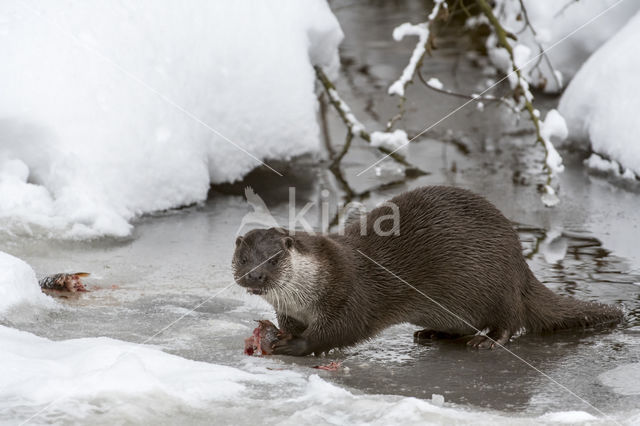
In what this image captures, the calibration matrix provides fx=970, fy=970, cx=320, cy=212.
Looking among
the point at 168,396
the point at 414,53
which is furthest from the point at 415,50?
the point at 168,396

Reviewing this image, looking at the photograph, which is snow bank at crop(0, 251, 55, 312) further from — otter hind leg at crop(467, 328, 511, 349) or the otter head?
otter hind leg at crop(467, 328, 511, 349)

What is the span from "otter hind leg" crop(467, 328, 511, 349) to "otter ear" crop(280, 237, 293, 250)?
845 millimetres

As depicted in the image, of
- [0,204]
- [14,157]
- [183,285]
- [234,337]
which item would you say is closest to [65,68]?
[14,157]

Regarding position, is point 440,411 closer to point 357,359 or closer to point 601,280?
point 357,359

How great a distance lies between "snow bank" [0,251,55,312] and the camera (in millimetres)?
3637

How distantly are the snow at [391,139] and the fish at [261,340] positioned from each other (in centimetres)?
267

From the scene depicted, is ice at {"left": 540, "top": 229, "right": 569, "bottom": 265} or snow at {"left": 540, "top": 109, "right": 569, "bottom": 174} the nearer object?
ice at {"left": 540, "top": 229, "right": 569, "bottom": 265}

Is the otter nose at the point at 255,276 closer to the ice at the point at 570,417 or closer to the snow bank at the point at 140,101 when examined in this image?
the ice at the point at 570,417

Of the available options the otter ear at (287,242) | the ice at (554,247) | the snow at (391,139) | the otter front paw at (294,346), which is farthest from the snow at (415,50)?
the otter front paw at (294,346)

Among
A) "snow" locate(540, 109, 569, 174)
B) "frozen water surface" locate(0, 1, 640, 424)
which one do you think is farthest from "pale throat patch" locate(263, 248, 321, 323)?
"snow" locate(540, 109, 569, 174)

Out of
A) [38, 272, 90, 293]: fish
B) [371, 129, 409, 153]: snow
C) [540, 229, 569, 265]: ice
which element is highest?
[371, 129, 409, 153]: snow

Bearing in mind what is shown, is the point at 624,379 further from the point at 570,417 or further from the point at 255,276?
the point at 255,276

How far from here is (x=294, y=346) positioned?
370 centimetres

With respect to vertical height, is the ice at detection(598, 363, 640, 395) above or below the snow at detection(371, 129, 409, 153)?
below
